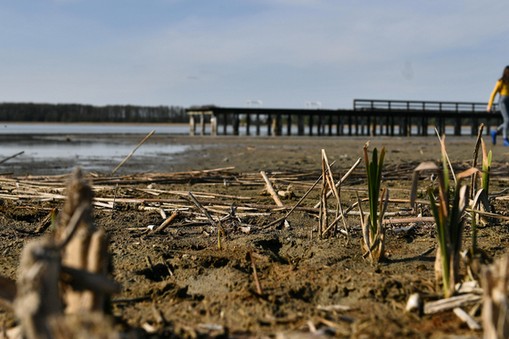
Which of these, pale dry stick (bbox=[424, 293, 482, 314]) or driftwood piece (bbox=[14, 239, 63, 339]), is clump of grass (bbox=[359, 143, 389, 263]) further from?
driftwood piece (bbox=[14, 239, 63, 339])

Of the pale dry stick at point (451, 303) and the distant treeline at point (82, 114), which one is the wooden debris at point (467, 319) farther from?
the distant treeline at point (82, 114)

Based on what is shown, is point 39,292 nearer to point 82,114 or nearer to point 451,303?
point 451,303

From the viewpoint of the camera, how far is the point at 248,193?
621 centimetres

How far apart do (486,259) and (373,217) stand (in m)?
0.62

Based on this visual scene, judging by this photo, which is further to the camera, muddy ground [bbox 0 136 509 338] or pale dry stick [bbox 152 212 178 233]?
pale dry stick [bbox 152 212 178 233]

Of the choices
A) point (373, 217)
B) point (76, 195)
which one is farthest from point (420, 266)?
point (76, 195)

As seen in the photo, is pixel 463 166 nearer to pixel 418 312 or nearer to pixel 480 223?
pixel 480 223

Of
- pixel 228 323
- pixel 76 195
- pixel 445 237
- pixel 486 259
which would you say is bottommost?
pixel 228 323

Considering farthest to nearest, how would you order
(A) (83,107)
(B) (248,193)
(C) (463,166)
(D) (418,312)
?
(A) (83,107), (C) (463,166), (B) (248,193), (D) (418,312)

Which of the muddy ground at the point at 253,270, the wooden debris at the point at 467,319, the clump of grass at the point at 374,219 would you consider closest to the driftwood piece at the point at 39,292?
the muddy ground at the point at 253,270

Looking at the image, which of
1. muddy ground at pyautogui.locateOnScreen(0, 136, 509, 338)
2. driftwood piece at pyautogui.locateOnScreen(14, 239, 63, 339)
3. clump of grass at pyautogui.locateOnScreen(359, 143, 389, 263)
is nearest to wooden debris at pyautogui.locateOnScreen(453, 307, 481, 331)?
muddy ground at pyautogui.locateOnScreen(0, 136, 509, 338)

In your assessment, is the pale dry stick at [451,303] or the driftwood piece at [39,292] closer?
the driftwood piece at [39,292]

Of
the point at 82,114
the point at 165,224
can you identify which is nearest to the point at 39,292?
the point at 165,224

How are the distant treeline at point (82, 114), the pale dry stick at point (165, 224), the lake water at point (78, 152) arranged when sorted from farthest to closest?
1. the distant treeline at point (82, 114)
2. the lake water at point (78, 152)
3. the pale dry stick at point (165, 224)
